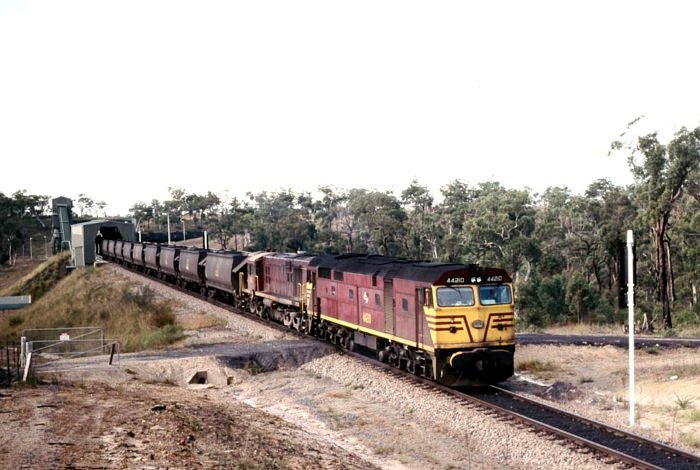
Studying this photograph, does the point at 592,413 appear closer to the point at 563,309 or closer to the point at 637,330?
the point at 637,330

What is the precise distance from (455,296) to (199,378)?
1045cm

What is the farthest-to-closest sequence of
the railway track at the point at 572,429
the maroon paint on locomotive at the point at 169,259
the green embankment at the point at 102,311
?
the maroon paint on locomotive at the point at 169,259
the green embankment at the point at 102,311
the railway track at the point at 572,429

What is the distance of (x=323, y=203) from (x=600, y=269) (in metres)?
68.4

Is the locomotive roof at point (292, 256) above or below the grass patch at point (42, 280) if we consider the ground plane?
above

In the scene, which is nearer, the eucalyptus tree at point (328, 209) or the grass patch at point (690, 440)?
the grass patch at point (690, 440)

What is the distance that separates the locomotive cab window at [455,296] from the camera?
2008cm

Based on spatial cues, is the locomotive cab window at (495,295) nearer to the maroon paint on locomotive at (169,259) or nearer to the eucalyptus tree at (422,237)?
the maroon paint on locomotive at (169,259)

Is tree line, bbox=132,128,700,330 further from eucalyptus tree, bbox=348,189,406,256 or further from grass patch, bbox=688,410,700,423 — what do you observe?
grass patch, bbox=688,410,700,423

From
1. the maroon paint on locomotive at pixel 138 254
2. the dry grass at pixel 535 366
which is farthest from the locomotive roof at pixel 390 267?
the maroon paint on locomotive at pixel 138 254

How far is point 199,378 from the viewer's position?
83.4ft

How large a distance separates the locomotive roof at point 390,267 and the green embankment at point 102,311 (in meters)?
8.96

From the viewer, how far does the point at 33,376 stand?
2380cm

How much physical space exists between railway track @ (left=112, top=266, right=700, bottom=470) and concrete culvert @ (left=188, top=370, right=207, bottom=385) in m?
7.29

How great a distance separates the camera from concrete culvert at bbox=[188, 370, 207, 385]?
82.9ft
